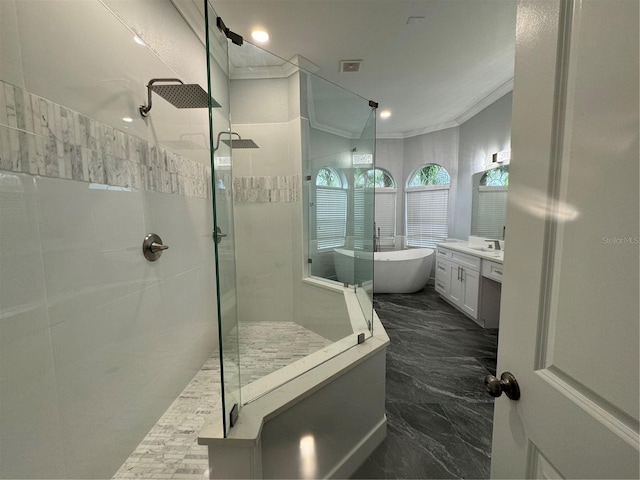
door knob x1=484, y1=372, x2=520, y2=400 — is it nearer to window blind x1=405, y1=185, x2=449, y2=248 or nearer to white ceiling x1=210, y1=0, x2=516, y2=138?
white ceiling x1=210, y1=0, x2=516, y2=138

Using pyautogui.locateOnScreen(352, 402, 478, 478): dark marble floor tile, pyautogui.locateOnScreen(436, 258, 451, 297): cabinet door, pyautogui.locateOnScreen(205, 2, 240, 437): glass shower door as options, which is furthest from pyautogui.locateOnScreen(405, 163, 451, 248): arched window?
pyautogui.locateOnScreen(205, 2, 240, 437): glass shower door

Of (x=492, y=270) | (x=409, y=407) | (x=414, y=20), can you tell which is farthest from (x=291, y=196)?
(x=492, y=270)

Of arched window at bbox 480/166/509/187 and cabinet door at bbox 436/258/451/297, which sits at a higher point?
arched window at bbox 480/166/509/187

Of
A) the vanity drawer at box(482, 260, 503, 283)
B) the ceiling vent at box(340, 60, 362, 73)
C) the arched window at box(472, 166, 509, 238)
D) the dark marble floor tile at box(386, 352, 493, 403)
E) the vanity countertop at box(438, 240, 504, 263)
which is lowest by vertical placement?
the dark marble floor tile at box(386, 352, 493, 403)

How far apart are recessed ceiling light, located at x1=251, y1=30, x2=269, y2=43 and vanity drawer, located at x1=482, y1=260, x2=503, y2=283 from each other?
9.69 ft

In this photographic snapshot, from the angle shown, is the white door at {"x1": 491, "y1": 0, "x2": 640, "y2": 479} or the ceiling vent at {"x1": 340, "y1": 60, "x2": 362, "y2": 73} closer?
the white door at {"x1": 491, "y1": 0, "x2": 640, "y2": 479}

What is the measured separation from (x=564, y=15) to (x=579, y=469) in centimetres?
83

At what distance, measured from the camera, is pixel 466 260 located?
3.10m

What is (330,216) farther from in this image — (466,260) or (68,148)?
(68,148)

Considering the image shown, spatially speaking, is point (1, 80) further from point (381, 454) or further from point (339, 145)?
point (339, 145)

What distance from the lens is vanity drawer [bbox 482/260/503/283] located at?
8.21 feet

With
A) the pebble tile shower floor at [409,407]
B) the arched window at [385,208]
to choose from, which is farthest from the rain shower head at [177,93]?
the arched window at [385,208]

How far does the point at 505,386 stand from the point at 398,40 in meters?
2.58

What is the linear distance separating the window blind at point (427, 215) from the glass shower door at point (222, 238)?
164 inches
